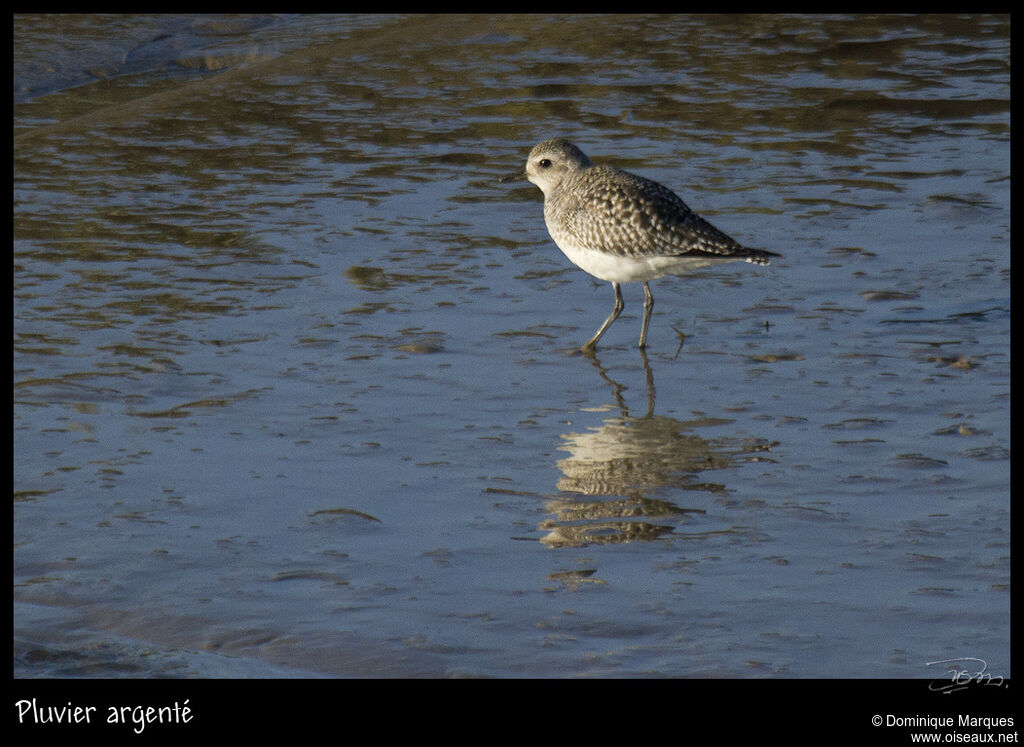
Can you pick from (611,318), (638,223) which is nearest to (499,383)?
(611,318)

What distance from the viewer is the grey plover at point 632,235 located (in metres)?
8.37

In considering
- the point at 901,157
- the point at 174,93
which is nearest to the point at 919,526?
the point at 901,157

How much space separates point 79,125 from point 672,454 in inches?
333

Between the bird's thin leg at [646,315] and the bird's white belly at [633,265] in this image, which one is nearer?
the bird's white belly at [633,265]

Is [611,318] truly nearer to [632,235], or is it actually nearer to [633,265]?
[633,265]

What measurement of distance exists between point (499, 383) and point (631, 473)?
134cm

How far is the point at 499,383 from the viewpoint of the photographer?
7.76 meters

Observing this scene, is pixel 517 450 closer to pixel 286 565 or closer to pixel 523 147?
pixel 286 565

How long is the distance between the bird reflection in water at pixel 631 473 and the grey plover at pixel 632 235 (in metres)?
1.05

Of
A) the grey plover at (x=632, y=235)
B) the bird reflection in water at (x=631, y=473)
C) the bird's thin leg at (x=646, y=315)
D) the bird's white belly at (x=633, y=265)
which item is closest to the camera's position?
the bird reflection in water at (x=631, y=473)

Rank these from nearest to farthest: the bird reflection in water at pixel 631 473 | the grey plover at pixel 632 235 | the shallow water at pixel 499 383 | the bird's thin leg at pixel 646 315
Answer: the shallow water at pixel 499 383
the bird reflection in water at pixel 631 473
the grey plover at pixel 632 235
the bird's thin leg at pixel 646 315

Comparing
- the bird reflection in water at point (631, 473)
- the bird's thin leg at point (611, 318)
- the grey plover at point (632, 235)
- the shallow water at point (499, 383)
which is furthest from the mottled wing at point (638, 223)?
the bird reflection in water at point (631, 473)

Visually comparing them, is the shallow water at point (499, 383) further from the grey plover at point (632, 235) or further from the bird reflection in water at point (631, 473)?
the grey plover at point (632, 235)

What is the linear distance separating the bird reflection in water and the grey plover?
3.45 ft
